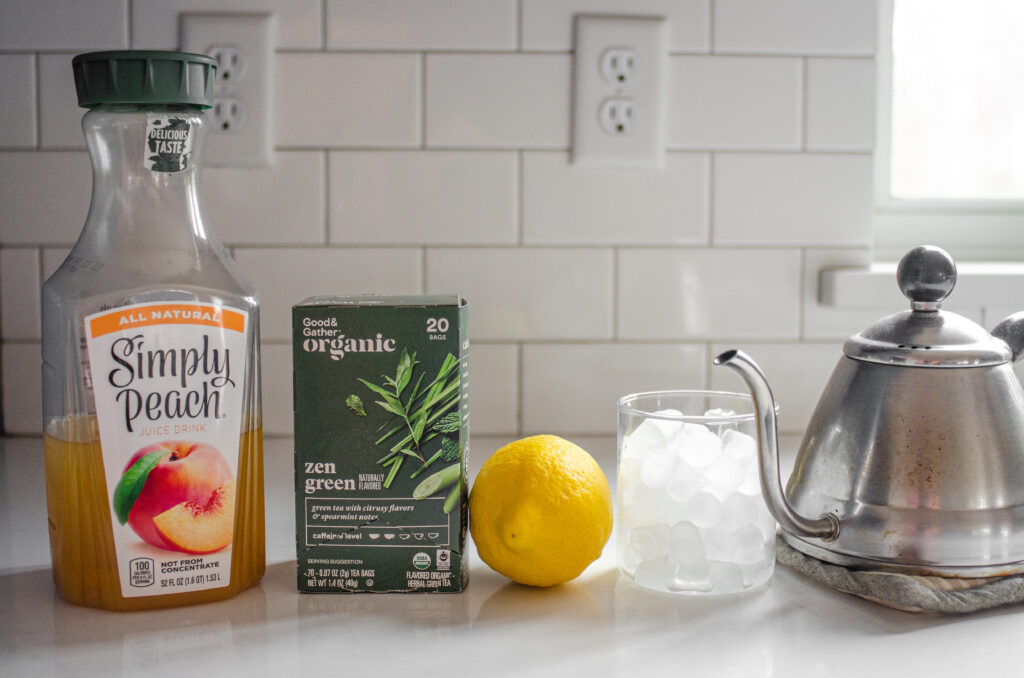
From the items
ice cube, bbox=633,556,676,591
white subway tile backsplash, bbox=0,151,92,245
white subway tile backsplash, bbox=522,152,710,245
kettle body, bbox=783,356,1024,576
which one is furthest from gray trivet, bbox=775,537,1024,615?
white subway tile backsplash, bbox=0,151,92,245

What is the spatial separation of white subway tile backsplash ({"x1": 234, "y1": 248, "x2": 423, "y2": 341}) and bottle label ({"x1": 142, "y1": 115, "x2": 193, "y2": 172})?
16.7 inches

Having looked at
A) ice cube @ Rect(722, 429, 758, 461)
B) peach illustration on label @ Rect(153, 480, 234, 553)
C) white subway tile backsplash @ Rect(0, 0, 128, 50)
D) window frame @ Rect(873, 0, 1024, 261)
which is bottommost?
peach illustration on label @ Rect(153, 480, 234, 553)

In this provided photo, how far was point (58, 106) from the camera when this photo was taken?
98cm

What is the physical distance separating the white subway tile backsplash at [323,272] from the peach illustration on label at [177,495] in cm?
44

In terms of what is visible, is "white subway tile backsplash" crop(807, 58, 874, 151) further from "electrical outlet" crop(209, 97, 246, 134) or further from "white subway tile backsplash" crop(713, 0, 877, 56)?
"electrical outlet" crop(209, 97, 246, 134)

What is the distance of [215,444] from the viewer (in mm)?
574

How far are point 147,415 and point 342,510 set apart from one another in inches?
5.2

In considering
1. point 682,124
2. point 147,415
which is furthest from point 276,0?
point 147,415

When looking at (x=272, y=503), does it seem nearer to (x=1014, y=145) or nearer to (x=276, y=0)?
(x=276, y=0)

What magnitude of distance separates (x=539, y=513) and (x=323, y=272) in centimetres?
50

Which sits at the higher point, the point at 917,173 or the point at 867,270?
the point at 917,173

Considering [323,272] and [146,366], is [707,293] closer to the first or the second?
[323,272]

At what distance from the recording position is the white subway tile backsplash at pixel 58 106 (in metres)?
0.97

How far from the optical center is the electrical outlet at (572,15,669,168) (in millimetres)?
975
